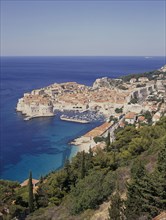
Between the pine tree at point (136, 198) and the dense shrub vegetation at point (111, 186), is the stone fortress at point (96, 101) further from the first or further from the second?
the pine tree at point (136, 198)

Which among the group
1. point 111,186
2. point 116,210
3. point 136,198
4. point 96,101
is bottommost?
point 111,186

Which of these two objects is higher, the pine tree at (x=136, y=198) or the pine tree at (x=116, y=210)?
the pine tree at (x=136, y=198)

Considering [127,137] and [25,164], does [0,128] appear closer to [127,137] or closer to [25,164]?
[25,164]

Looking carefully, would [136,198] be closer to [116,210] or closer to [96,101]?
[116,210]

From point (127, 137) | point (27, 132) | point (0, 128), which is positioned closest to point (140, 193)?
point (127, 137)

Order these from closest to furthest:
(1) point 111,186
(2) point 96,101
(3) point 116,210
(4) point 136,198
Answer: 1. (3) point 116,210
2. (4) point 136,198
3. (1) point 111,186
4. (2) point 96,101

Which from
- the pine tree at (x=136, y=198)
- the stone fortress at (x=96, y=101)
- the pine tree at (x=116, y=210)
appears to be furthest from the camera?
the stone fortress at (x=96, y=101)

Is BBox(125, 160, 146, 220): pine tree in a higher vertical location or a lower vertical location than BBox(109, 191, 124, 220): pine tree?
higher

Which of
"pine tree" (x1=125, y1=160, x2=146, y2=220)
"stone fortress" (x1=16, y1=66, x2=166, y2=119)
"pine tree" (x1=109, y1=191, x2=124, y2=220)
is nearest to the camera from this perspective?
"pine tree" (x1=125, y1=160, x2=146, y2=220)

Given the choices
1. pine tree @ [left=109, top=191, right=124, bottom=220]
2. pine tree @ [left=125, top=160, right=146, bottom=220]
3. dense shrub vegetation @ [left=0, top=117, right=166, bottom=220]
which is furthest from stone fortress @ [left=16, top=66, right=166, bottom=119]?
pine tree @ [left=109, top=191, right=124, bottom=220]

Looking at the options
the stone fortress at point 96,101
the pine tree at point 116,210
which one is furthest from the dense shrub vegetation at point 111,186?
the stone fortress at point 96,101

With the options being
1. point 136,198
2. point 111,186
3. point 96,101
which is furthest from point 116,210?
point 96,101

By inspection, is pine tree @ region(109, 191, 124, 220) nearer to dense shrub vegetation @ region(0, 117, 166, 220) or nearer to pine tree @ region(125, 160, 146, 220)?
dense shrub vegetation @ region(0, 117, 166, 220)
